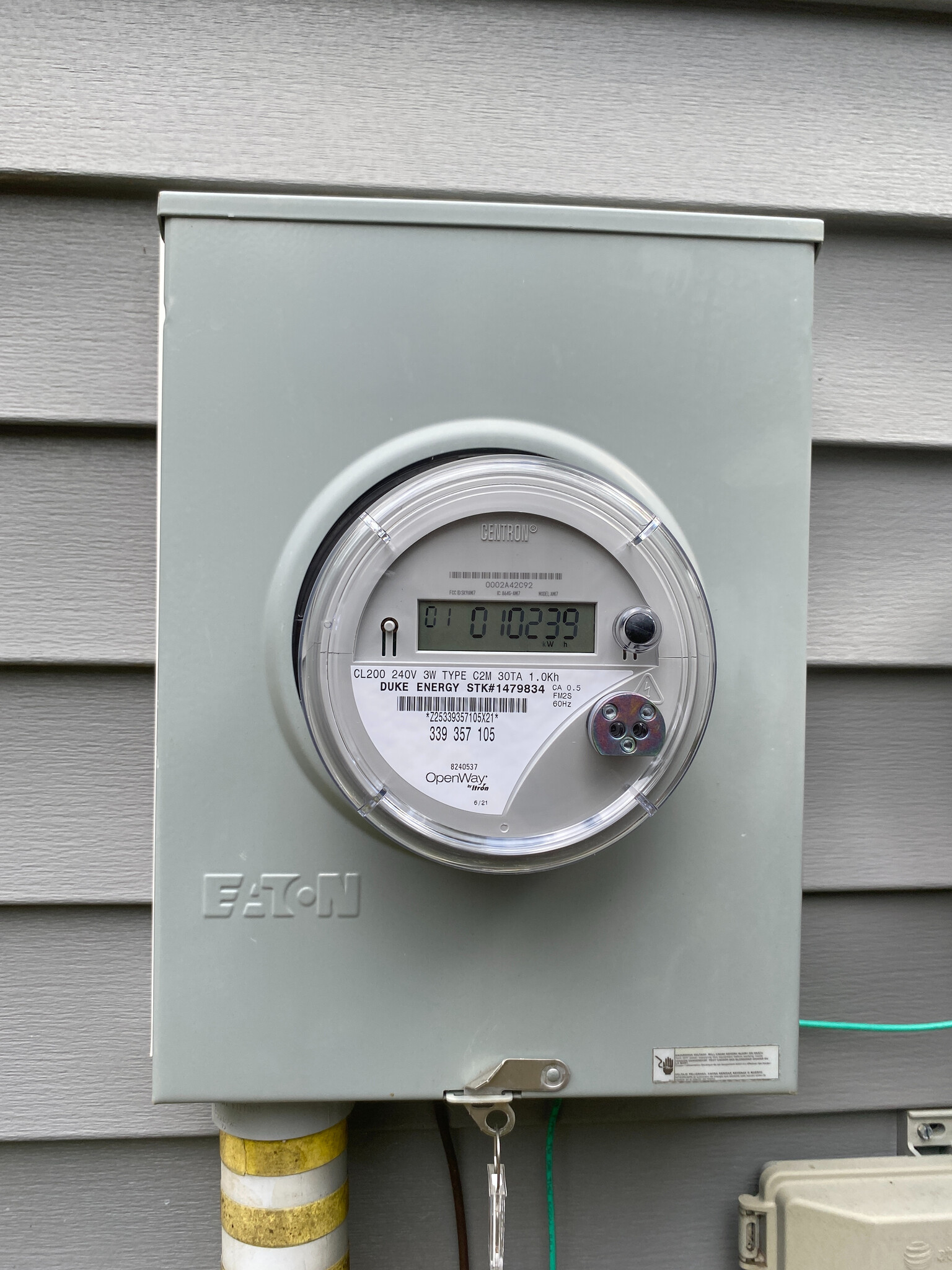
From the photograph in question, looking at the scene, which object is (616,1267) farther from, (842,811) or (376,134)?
(376,134)

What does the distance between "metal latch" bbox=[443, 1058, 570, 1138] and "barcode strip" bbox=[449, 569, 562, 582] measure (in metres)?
0.38

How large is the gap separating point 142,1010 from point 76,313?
2.32 feet

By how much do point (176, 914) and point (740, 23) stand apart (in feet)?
3.32

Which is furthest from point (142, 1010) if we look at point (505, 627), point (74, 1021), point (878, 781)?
point (878, 781)

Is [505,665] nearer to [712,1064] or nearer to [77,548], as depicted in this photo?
[712,1064]

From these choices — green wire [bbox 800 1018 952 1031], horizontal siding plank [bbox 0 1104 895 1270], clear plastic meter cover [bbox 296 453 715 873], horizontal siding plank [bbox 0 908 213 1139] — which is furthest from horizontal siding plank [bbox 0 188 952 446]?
green wire [bbox 800 1018 952 1031]

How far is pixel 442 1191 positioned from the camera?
892 mm

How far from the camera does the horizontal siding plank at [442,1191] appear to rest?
2.85 ft

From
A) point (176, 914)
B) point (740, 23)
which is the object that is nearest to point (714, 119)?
point (740, 23)

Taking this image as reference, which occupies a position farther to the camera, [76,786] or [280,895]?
[76,786]

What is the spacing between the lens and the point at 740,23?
2.81 feet

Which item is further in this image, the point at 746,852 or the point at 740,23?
the point at 740,23

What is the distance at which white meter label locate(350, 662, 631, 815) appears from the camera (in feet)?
2.02

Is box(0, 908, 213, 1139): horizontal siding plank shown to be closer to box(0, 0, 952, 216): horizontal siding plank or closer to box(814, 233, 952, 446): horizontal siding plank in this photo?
box(0, 0, 952, 216): horizontal siding plank
